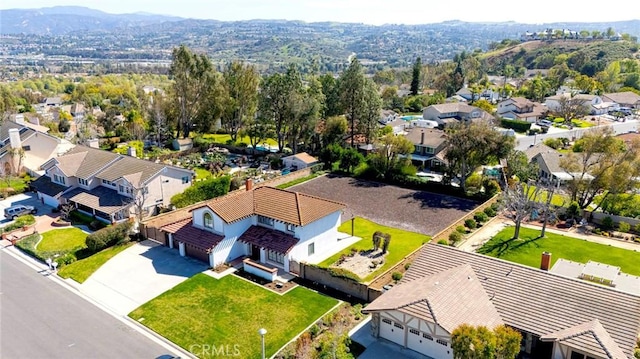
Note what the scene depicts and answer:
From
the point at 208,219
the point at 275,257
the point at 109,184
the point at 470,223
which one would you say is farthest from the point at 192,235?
the point at 470,223

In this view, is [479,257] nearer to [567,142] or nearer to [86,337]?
[86,337]

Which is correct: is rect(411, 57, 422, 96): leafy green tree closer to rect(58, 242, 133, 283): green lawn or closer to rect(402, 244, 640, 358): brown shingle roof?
rect(58, 242, 133, 283): green lawn

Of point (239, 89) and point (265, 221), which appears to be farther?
point (239, 89)

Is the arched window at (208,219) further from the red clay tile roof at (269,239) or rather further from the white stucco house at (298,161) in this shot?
the white stucco house at (298,161)

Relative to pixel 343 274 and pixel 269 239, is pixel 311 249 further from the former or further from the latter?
pixel 343 274

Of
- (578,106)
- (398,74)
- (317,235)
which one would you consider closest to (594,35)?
(398,74)

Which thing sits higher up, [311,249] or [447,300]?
[447,300]

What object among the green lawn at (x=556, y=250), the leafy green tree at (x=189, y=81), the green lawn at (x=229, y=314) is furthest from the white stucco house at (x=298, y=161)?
the green lawn at (x=229, y=314)
